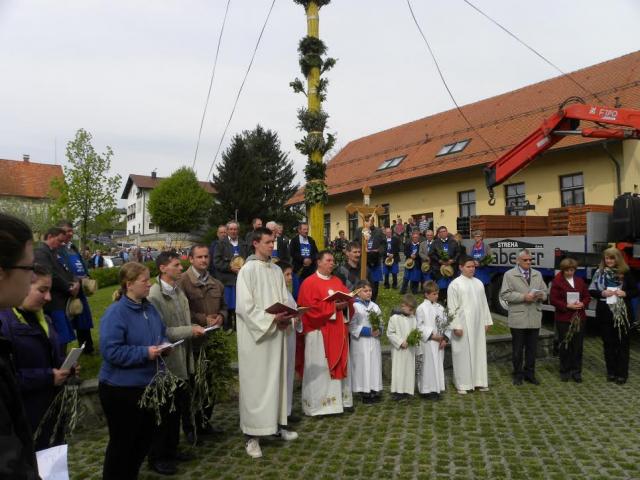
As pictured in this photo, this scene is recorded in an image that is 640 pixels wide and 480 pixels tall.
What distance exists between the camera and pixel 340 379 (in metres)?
6.36

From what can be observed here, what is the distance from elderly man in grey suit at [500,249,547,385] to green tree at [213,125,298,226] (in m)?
28.0

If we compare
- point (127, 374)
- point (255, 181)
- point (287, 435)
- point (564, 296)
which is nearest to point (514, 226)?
point (564, 296)

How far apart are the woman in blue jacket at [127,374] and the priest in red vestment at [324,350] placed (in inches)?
100

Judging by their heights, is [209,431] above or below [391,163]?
below

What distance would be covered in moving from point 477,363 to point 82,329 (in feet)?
18.1

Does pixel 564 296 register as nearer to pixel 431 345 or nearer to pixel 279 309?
pixel 431 345

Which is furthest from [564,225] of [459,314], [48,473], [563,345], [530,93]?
[530,93]

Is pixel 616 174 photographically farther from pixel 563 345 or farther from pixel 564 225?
pixel 563 345

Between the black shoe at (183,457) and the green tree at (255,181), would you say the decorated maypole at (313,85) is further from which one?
the green tree at (255,181)

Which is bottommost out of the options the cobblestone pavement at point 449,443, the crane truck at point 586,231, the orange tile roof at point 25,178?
the cobblestone pavement at point 449,443

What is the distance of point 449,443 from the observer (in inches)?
210

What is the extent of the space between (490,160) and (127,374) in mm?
20179

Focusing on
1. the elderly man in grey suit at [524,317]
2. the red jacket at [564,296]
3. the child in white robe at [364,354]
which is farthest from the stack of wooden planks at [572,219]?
the child in white robe at [364,354]

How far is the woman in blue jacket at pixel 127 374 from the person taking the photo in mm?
3840
